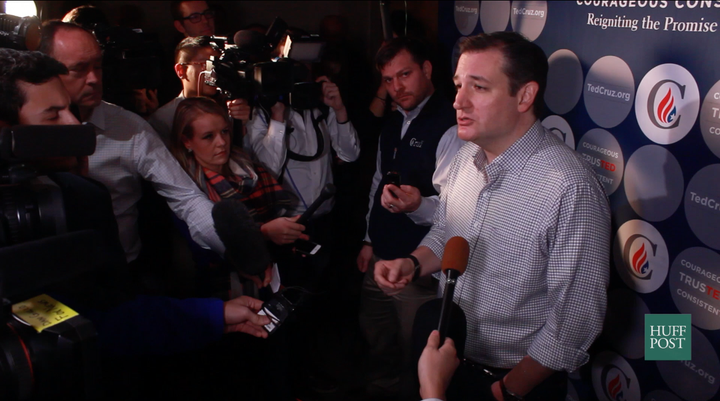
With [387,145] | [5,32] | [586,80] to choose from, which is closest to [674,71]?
[586,80]

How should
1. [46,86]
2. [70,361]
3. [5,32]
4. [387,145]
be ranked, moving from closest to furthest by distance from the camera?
[70,361] → [46,86] → [5,32] → [387,145]

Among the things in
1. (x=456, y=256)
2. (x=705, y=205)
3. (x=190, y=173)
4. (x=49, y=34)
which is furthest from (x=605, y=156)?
(x=49, y=34)

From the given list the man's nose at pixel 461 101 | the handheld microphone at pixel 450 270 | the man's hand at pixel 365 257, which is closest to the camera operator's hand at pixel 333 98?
the man's hand at pixel 365 257

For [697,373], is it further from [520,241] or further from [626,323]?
[520,241]

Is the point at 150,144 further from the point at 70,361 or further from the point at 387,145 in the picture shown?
the point at 70,361

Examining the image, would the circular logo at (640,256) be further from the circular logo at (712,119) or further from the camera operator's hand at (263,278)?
the camera operator's hand at (263,278)

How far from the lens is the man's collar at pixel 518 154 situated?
1.47 m

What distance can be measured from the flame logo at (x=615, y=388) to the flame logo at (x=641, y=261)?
0.42 meters

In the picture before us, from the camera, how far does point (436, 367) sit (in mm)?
1111

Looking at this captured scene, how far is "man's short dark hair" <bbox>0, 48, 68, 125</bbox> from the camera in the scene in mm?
1216

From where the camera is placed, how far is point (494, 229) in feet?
4.89

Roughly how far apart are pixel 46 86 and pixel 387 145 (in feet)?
4.89

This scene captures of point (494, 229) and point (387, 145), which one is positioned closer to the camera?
point (494, 229)

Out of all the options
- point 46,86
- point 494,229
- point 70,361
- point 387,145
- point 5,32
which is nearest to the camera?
point 70,361
